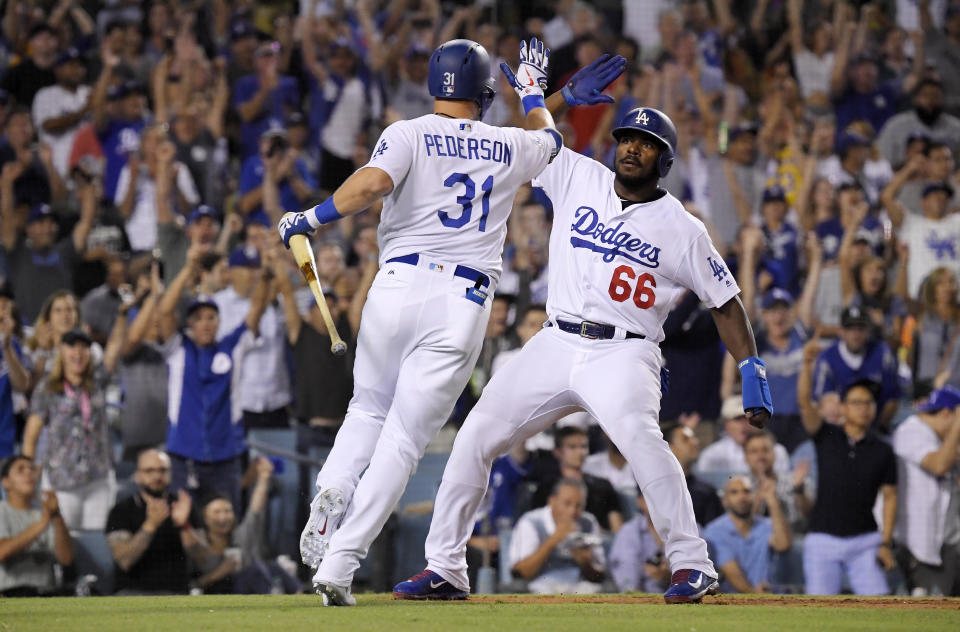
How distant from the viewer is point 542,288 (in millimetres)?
8633

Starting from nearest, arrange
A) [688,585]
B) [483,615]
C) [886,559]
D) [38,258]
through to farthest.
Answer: [483,615] → [688,585] → [886,559] → [38,258]

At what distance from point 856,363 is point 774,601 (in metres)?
3.41

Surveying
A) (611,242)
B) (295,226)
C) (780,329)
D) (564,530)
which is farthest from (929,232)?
(295,226)

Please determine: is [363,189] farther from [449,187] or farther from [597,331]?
[597,331]

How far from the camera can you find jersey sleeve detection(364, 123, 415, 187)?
4.50m

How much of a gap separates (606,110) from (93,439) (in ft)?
15.6

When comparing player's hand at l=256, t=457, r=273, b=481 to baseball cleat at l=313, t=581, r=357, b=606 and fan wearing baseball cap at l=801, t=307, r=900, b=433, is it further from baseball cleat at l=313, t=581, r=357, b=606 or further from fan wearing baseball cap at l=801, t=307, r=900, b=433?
fan wearing baseball cap at l=801, t=307, r=900, b=433

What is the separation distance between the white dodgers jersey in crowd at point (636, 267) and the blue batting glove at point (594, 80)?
1.76ft

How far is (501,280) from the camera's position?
9.01 metres

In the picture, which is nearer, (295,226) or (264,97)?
(295,226)

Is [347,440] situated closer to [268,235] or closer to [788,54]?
[268,235]

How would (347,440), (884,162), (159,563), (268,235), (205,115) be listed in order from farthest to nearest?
1. (884,162)
2. (205,115)
3. (268,235)
4. (159,563)
5. (347,440)

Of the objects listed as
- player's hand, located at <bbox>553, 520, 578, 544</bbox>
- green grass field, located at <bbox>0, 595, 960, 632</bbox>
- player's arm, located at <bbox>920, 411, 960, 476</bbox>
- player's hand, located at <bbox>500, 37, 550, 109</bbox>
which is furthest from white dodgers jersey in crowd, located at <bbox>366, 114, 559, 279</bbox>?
player's arm, located at <bbox>920, 411, 960, 476</bbox>

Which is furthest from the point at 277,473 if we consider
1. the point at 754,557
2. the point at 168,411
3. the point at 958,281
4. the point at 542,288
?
the point at 958,281
